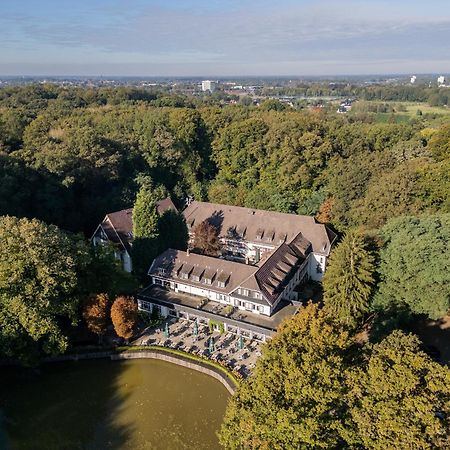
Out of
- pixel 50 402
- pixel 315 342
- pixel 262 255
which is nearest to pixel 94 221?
pixel 262 255

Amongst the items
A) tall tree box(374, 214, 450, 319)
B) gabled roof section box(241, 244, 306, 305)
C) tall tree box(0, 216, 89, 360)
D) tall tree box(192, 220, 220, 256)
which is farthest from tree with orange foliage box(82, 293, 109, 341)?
tall tree box(374, 214, 450, 319)

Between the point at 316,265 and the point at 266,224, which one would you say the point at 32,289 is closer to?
the point at 266,224

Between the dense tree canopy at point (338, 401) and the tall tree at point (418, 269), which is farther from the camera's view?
the tall tree at point (418, 269)

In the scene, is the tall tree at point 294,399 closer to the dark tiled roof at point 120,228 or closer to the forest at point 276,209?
the forest at point 276,209

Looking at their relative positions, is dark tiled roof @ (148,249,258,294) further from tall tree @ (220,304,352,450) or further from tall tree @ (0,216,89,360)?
tall tree @ (220,304,352,450)

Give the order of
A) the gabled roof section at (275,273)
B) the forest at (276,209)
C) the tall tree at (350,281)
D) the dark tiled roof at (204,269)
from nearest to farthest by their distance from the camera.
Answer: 1. the forest at (276,209)
2. the tall tree at (350,281)
3. the gabled roof section at (275,273)
4. the dark tiled roof at (204,269)

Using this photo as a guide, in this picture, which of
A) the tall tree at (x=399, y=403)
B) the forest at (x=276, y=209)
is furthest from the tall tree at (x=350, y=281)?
the tall tree at (x=399, y=403)

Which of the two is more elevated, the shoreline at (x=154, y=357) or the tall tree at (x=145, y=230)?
the tall tree at (x=145, y=230)
